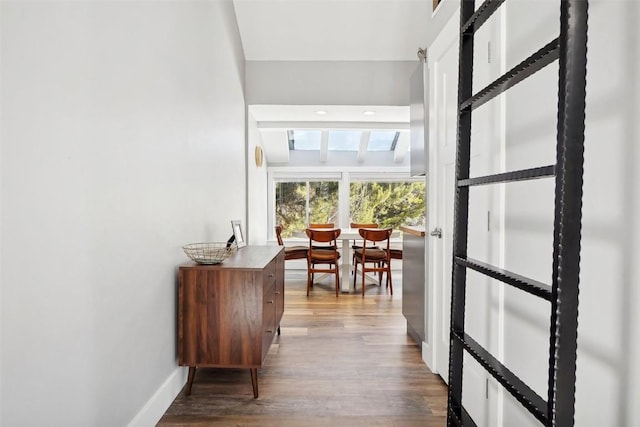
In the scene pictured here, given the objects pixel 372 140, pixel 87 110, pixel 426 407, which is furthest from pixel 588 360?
pixel 372 140

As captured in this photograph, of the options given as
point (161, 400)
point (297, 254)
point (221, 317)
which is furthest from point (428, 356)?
point (297, 254)

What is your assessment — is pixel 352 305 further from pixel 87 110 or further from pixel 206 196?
pixel 87 110

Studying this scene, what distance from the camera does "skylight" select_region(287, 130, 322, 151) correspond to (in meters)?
6.32

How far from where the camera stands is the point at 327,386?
2.31 meters

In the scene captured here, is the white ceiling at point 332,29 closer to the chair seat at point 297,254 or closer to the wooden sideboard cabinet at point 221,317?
the chair seat at point 297,254

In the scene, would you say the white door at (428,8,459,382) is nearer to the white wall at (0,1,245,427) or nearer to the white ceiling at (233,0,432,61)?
the white ceiling at (233,0,432,61)

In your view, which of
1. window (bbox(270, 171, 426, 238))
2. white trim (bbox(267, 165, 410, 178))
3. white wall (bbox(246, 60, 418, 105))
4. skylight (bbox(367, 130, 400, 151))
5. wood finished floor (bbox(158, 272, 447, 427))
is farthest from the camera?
window (bbox(270, 171, 426, 238))

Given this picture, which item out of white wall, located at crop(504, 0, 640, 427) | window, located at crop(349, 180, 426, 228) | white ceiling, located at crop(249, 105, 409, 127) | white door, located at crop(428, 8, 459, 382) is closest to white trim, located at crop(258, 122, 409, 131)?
white ceiling, located at crop(249, 105, 409, 127)

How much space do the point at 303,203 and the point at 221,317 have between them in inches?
188

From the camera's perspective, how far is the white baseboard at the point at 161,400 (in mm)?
1763

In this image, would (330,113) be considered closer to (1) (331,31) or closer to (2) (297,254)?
(1) (331,31)

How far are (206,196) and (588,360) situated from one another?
2.29m

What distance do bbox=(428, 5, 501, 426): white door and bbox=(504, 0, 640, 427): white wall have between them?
36cm

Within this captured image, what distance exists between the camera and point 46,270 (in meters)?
1.14
